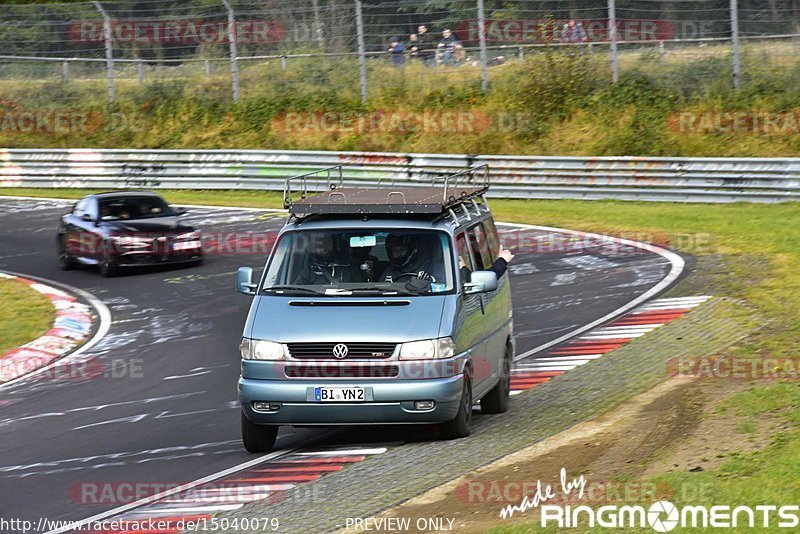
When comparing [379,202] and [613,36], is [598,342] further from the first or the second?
[613,36]

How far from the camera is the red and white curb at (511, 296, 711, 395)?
14.0 meters

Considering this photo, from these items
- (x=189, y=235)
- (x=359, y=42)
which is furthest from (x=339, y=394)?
(x=359, y=42)

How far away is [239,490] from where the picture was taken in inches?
Answer: 377

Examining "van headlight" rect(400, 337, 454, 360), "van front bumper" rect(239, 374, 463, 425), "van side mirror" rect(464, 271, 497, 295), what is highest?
"van side mirror" rect(464, 271, 497, 295)

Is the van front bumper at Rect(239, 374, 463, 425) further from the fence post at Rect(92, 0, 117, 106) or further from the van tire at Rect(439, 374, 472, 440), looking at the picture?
the fence post at Rect(92, 0, 117, 106)

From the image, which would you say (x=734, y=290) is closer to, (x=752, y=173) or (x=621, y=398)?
(x=621, y=398)

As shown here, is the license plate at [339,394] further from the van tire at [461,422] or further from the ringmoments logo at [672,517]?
the ringmoments logo at [672,517]

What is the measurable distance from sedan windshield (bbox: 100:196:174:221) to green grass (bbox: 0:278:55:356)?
2.24 meters

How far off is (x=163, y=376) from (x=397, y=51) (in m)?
21.2

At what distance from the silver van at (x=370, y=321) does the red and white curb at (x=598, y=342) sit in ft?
6.81

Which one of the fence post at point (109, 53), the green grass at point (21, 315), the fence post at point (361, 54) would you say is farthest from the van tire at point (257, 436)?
the fence post at point (109, 53)

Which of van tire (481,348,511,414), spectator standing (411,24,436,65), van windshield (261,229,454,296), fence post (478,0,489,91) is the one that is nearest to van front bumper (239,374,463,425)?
van windshield (261,229,454,296)

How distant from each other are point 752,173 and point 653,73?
262 inches

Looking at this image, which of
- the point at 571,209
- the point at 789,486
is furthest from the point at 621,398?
the point at 571,209
